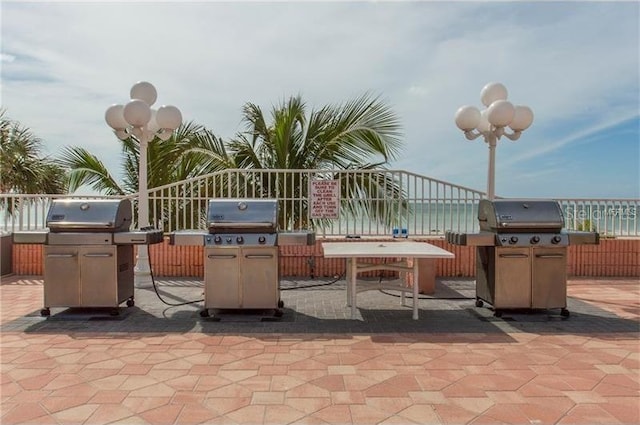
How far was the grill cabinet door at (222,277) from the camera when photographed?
476cm

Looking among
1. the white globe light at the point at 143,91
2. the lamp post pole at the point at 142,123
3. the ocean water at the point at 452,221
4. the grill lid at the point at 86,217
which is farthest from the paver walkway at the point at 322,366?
the white globe light at the point at 143,91

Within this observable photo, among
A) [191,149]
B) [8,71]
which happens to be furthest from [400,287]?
[8,71]

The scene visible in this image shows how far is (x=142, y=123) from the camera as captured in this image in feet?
19.2

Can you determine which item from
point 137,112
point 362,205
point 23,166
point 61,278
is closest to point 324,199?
point 362,205

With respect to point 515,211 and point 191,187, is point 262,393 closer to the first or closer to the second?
point 515,211

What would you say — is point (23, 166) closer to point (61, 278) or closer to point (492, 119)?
point (61, 278)

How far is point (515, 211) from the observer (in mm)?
4867

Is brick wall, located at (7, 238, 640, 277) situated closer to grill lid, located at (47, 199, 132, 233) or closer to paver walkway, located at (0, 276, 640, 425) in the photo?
paver walkway, located at (0, 276, 640, 425)

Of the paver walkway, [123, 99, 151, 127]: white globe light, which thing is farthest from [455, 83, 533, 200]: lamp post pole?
[123, 99, 151, 127]: white globe light

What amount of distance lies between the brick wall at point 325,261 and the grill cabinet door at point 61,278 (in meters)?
2.42

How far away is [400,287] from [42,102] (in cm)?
725

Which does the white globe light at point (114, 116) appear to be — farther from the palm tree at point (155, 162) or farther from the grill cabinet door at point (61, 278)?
the palm tree at point (155, 162)

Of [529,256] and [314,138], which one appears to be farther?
[314,138]

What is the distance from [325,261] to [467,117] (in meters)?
3.11
